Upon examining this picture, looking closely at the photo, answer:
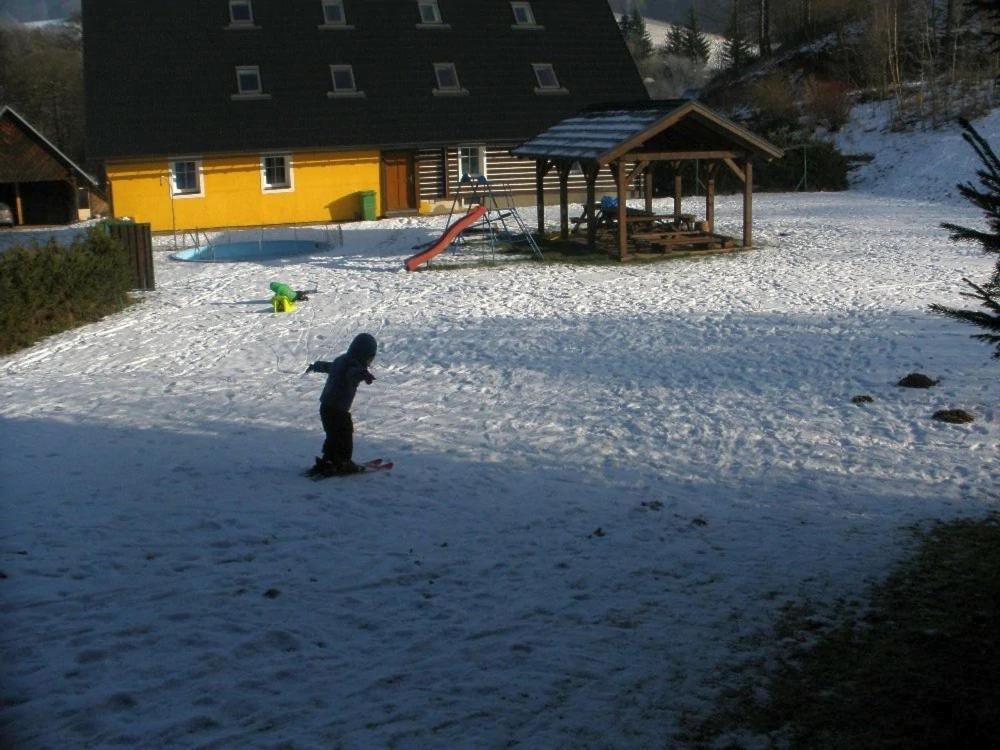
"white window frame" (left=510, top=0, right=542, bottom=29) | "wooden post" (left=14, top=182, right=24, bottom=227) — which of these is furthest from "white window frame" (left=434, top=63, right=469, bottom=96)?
"wooden post" (left=14, top=182, right=24, bottom=227)

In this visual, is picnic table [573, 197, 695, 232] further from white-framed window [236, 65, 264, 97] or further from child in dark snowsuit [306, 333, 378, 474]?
child in dark snowsuit [306, 333, 378, 474]

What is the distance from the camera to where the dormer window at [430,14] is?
37.6 m

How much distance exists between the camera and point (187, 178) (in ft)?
108

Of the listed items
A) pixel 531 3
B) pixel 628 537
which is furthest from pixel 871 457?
pixel 531 3

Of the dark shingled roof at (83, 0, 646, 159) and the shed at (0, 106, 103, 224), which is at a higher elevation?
the dark shingled roof at (83, 0, 646, 159)

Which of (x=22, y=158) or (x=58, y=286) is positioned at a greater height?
(x=22, y=158)

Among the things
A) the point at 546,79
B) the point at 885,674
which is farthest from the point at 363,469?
the point at 546,79

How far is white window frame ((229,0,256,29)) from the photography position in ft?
117

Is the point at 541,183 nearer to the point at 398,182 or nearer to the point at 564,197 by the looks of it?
the point at 564,197

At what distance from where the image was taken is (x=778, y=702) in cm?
519

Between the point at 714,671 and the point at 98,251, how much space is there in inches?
660

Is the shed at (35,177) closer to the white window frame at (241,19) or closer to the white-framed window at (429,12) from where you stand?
the white window frame at (241,19)

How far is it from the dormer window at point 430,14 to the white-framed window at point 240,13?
18.7 feet

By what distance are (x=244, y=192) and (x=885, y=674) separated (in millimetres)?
30405
